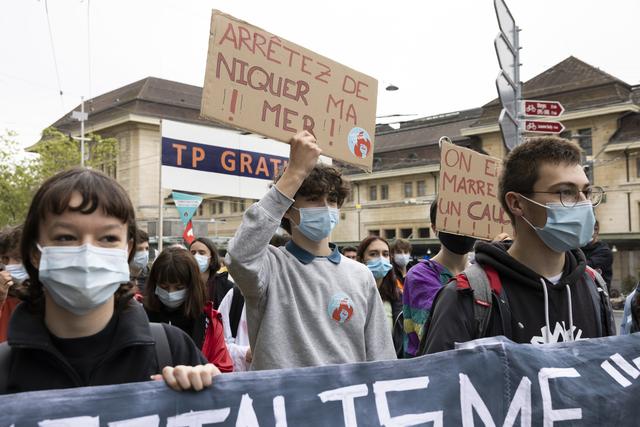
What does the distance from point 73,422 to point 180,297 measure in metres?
2.51

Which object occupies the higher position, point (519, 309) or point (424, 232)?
point (424, 232)

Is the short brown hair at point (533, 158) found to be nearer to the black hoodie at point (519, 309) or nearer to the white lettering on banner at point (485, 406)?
the black hoodie at point (519, 309)

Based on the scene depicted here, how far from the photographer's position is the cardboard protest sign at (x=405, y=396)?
1.78 metres

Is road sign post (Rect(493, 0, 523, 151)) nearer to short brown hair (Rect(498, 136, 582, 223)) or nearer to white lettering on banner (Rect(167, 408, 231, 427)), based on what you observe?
short brown hair (Rect(498, 136, 582, 223))

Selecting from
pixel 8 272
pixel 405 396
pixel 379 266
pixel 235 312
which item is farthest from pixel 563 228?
pixel 8 272

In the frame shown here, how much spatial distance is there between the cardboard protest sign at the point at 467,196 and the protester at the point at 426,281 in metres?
0.12

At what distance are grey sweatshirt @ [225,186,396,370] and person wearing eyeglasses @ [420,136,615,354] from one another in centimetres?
47

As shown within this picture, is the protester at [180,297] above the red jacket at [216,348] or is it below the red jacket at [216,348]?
above

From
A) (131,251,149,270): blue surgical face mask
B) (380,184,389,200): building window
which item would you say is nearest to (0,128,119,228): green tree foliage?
(380,184,389,200): building window

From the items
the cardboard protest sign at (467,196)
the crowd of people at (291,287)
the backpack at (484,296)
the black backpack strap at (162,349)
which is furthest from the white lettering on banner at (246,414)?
the cardboard protest sign at (467,196)

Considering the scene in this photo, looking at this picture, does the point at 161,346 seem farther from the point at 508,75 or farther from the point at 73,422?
the point at 508,75

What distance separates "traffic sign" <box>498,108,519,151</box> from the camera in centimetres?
748

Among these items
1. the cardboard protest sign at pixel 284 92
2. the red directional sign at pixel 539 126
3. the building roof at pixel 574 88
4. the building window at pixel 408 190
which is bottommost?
the cardboard protest sign at pixel 284 92

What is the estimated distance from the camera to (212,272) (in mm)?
6055
